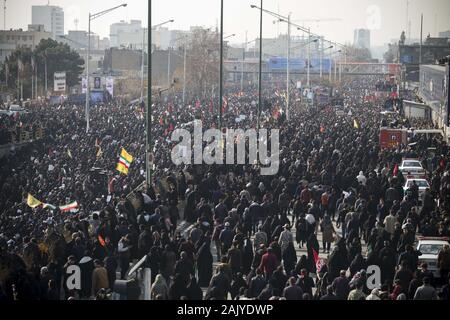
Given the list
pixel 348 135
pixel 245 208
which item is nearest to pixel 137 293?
pixel 245 208

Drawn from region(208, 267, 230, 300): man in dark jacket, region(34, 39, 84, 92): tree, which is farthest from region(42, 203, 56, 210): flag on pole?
region(34, 39, 84, 92): tree

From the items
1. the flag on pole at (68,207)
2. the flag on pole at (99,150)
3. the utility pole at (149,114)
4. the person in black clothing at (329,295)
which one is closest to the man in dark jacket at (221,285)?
the person in black clothing at (329,295)

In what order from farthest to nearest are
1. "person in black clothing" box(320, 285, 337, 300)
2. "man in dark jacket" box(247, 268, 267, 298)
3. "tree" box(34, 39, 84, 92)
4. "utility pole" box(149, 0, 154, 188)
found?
"tree" box(34, 39, 84, 92) → "utility pole" box(149, 0, 154, 188) → "man in dark jacket" box(247, 268, 267, 298) → "person in black clothing" box(320, 285, 337, 300)

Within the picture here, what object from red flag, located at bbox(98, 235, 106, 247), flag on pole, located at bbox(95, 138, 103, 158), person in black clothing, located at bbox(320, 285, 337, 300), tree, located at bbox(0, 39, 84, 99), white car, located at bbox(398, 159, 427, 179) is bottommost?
white car, located at bbox(398, 159, 427, 179)

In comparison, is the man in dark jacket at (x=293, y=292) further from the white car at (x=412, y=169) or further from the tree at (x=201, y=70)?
the tree at (x=201, y=70)

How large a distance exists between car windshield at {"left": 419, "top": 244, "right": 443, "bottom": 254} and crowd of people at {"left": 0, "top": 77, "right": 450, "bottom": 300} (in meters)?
0.33

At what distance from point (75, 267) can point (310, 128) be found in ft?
108

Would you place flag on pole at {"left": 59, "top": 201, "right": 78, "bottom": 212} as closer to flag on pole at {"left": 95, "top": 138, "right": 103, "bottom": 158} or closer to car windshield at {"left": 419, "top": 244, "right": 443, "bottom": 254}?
car windshield at {"left": 419, "top": 244, "right": 443, "bottom": 254}

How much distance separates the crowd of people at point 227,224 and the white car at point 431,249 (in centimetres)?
29

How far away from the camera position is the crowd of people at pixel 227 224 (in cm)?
1700

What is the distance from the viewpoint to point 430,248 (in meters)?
21.3

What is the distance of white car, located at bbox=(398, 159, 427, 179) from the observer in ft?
113

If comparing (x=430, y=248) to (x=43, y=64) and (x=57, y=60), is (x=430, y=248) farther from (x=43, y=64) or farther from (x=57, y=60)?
(x=57, y=60)
